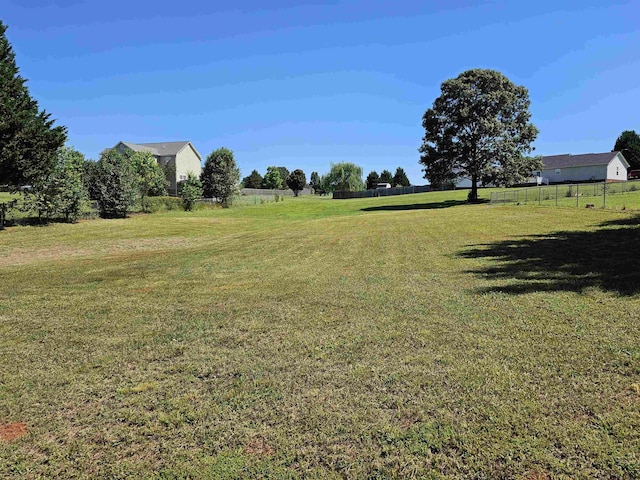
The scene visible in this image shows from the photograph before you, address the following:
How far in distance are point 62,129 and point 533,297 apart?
27057mm

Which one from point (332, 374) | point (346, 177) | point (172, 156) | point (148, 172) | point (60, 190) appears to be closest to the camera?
point (332, 374)

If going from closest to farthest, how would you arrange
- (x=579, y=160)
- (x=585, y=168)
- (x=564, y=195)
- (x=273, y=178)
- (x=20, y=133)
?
(x=20, y=133), (x=564, y=195), (x=585, y=168), (x=579, y=160), (x=273, y=178)

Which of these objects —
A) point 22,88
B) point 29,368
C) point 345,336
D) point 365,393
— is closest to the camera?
point 365,393

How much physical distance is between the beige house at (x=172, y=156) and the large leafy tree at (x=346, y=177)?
1574 inches

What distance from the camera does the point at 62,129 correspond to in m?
24.1

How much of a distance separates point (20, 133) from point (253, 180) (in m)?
89.5

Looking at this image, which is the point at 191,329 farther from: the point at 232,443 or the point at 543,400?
the point at 543,400

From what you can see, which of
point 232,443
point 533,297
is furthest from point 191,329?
point 533,297

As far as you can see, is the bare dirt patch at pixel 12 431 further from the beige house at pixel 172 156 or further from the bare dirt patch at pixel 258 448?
the beige house at pixel 172 156

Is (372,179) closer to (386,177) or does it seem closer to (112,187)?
(386,177)

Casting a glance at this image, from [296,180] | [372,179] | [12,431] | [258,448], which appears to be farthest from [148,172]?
[372,179]

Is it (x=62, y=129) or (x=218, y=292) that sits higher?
(x=62, y=129)

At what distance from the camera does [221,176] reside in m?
47.0

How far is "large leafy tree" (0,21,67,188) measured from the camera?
21.1 meters
